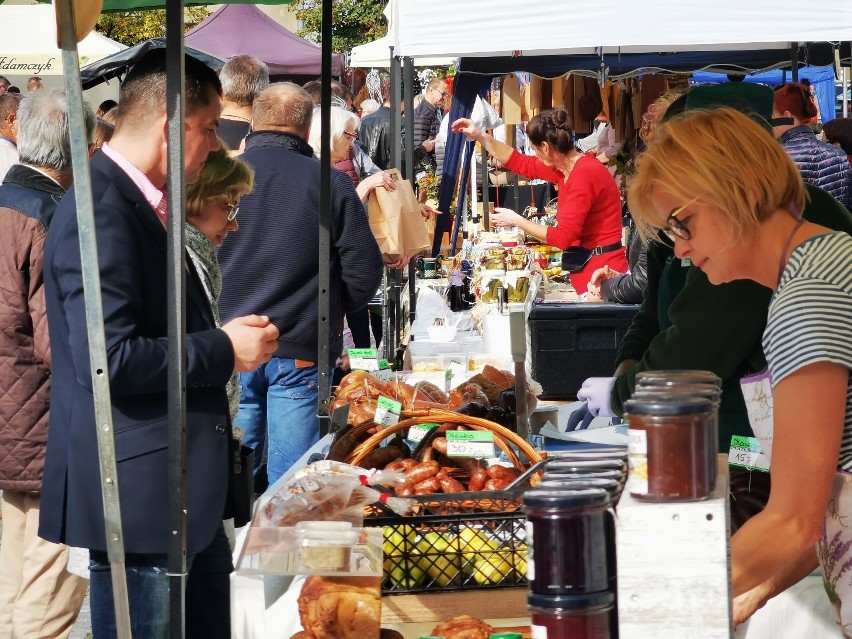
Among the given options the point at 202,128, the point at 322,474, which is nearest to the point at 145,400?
the point at 322,474

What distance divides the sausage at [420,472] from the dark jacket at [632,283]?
254cm

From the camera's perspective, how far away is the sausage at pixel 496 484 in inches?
91.4

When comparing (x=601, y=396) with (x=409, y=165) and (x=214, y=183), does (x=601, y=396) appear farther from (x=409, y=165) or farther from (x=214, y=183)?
(x=409, y=165)

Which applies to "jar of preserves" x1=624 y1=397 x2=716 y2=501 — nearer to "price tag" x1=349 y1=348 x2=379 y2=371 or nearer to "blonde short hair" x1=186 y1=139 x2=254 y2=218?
"blonde short hair" x1=186 y1=139 x2=254 y2=218

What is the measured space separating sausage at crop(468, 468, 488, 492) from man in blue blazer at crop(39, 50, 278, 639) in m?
0.53

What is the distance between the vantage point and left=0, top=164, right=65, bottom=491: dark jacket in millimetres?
3543

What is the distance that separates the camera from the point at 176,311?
6.23ft

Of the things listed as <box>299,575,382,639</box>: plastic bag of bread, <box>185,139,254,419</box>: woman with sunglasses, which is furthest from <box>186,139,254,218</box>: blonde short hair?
<box>299,575,382,639</box>: plastic bag of bread

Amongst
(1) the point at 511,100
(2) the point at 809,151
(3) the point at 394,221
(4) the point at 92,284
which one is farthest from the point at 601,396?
(1) the point at 511,100

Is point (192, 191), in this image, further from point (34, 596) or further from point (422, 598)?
point (34, 596)

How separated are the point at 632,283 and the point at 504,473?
272 centimetres

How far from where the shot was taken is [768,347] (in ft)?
5.48

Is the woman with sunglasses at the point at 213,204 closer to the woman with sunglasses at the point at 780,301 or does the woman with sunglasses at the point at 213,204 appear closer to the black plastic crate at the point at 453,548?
the black plastic crate at the point at 453,548

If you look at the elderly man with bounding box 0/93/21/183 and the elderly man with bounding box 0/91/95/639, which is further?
the elderly man with bounding box 0/93/21/183
